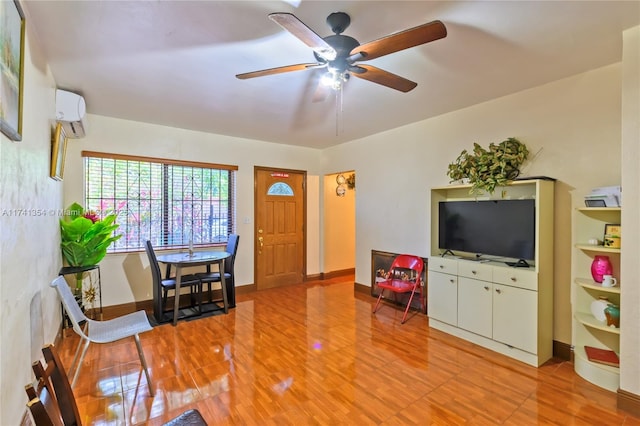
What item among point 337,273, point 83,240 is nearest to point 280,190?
point 337,273

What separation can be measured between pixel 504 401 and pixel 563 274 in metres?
1.38

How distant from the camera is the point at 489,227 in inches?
128

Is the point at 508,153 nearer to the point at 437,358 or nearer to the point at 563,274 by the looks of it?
the point at 563,274

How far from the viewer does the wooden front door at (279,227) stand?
5.30 meters

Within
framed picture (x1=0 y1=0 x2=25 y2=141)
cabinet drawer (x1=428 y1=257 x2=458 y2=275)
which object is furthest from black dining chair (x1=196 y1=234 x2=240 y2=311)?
framed picture (x1=0 y1=0 x2=25 y2=141)

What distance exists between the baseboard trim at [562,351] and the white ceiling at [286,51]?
2.45m

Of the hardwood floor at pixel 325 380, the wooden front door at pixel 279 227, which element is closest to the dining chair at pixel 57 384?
the hardwood floor at pixel 325 380

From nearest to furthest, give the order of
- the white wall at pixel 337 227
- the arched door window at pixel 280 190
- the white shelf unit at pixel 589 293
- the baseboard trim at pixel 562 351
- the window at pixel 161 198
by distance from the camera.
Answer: the white shelf unit at pixel 589 293 → the baseboard trim at pixel 562 351 → the window at pixel 161 198 → the arched door window at pixel 280 190 → the white wall at pixel 337 227

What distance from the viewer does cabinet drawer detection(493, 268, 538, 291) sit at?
8.96 feet

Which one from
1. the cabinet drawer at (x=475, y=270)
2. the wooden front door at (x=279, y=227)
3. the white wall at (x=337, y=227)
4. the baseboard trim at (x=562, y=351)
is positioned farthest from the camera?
the white wall at (x=337, y=227)

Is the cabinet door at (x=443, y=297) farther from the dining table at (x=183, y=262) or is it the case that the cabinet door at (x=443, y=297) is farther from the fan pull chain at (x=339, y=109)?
the dining table at (x=183, y=262)

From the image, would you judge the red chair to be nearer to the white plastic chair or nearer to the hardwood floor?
the hardwood floor

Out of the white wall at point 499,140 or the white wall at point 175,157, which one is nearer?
the white wall at point 499,140

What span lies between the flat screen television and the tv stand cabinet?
0.35 feet
